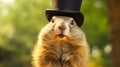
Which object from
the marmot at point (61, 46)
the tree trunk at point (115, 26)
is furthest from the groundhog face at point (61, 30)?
the tree trunk at point (115, 26)

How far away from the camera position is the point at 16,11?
20.7 metres

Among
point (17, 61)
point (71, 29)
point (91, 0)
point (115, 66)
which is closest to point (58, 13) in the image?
point (71, 29)

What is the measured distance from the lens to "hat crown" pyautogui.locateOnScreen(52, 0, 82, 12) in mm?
3012

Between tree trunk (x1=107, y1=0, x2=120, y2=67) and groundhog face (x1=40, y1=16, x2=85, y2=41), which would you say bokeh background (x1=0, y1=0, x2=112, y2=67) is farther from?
groundhog face (x1=40, y1=16, x2=85, y2=41)

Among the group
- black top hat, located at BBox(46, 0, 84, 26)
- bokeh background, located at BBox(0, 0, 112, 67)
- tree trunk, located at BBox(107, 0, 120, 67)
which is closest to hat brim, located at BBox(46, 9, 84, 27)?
black top hat, located at BBox(46, 0, 84, 26)

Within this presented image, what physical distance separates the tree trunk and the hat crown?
21.4 ft

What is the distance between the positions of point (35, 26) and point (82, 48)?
17.0 meters

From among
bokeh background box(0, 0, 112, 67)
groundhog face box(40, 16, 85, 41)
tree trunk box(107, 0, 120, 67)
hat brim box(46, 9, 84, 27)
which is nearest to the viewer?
groundhog face box(40, 16, 85, 41)

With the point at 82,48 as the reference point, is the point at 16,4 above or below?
below

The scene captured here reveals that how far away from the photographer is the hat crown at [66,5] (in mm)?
3012

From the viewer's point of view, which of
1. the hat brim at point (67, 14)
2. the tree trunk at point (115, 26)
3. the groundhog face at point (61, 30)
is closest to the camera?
the groundhog face at point (61, 30)

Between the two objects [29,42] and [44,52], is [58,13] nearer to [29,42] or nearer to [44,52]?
[44,52]

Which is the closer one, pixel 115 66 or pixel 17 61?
pixel 115 66

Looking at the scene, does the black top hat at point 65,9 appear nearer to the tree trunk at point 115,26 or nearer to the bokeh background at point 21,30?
the tree trunk at point 115,26
